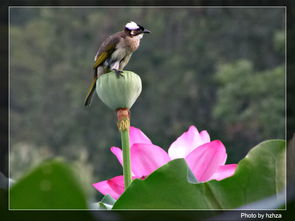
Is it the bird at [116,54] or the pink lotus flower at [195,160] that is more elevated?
the bird at [116,54]

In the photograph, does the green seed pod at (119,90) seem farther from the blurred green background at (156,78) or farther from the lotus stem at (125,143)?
the blurred green background at (156,78)

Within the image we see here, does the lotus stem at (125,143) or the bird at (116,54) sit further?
the bird at (116,54)

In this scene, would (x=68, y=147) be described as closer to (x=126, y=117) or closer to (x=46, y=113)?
(x=46, y=113)

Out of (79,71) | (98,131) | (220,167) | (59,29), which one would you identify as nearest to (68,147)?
(98,131)

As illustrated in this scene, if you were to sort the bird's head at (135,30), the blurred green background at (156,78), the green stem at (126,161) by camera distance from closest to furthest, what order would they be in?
the green stem at (126,161)
the bird's head at (135,30)
the blurred green background at (156,78)

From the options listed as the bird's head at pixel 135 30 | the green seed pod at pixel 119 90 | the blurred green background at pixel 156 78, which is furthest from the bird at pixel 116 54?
the blurred green background at pixel 156 78

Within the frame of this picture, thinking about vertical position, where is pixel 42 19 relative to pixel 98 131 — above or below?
above
